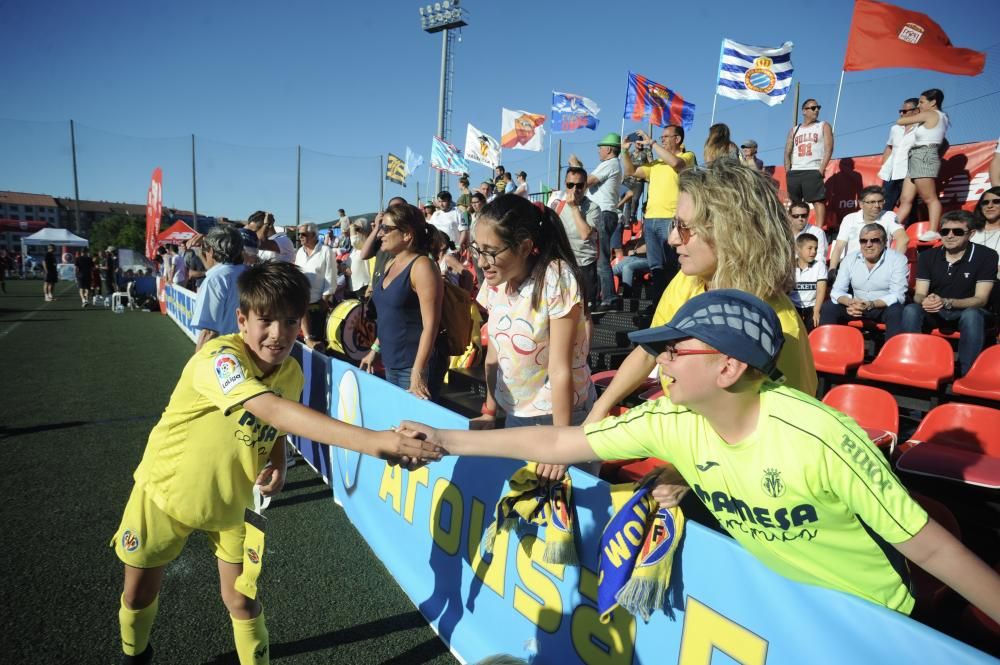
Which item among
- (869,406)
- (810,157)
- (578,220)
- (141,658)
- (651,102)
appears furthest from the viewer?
(651,102)

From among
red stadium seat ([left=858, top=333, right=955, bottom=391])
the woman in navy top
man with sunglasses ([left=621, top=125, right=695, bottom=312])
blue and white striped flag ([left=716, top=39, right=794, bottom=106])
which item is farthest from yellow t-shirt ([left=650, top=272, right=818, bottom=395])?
blue and white striped flag ([left=716, top=39, right=794, bottom=106])

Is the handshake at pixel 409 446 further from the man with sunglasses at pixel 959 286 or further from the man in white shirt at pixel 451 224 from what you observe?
the man in white shirt at pixel 451 224

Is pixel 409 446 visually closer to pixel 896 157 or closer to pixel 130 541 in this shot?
pixel 130 541

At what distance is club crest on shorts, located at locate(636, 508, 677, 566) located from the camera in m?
1.55

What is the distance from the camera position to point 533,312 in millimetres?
2277

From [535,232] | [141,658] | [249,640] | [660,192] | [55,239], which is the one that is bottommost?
[141,658]

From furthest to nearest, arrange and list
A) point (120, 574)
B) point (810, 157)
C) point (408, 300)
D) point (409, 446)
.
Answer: point (810, 157) < point (408, 300) < point (120, 574) < point (409, 446)

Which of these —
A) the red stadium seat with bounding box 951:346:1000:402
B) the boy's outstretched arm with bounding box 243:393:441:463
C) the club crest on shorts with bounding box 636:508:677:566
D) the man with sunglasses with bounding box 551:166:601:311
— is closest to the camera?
the club crest on shorts with bounding box 636:508:677:566

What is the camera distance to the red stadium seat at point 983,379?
13.5 ft

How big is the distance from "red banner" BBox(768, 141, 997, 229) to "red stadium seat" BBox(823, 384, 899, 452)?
19.2ft

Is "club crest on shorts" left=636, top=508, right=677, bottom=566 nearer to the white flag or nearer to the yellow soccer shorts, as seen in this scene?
the yellow soccer shorts

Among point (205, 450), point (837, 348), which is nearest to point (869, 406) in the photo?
point (837, 348)

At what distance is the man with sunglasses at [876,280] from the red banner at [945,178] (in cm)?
362

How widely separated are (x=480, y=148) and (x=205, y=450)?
1427 cm
